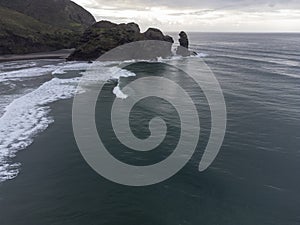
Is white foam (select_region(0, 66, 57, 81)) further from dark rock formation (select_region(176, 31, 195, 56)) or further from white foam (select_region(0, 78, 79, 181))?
dark rock formation (select_region(176, 31, 195, 56))

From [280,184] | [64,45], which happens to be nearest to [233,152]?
[280,184]

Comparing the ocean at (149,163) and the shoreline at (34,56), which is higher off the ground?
the shoreline at (34,56)

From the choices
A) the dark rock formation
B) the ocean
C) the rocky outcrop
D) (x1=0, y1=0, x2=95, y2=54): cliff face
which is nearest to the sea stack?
the dark rock formation

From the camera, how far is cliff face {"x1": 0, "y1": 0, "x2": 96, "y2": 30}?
160m

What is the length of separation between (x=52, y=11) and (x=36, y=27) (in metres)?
50.1

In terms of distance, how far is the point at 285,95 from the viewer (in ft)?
167

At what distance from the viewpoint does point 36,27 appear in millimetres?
122312

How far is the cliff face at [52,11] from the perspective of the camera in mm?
160250

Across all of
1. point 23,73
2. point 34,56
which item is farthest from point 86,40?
point 23,73

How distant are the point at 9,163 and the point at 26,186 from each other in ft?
13.6

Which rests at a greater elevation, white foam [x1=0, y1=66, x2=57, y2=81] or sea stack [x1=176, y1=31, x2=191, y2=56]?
sea stack [x1=176, y1=31, x2=191, y2=56]

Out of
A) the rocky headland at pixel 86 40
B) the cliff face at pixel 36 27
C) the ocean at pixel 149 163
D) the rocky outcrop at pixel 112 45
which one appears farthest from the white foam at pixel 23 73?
the cliff face at pixel 36 27

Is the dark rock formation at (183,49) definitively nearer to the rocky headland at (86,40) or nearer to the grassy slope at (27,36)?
the rocky headland at (86,40)

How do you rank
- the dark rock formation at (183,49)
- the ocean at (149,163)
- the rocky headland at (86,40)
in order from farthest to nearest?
1. the dark rock formation at (183,49)
2. the rocky headland at (86,40)
3. the ocean at (149,163)
